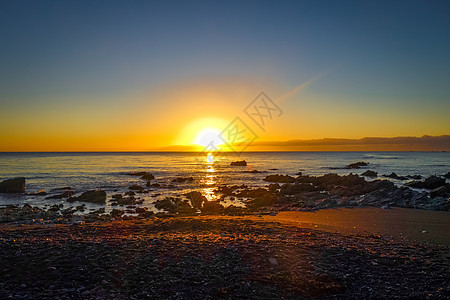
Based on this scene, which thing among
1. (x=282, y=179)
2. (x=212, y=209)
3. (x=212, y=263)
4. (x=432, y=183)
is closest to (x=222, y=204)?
(x=212, y=209)

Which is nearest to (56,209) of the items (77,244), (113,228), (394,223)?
(113,228)

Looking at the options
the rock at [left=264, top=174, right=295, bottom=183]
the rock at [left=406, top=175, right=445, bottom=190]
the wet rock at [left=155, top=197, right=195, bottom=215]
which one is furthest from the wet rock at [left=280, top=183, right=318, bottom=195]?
the rock at [left=406, top=175, right=445, bottom=190]

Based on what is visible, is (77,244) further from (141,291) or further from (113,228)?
(141,291)

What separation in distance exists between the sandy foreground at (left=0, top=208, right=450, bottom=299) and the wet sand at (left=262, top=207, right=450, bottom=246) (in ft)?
0.47

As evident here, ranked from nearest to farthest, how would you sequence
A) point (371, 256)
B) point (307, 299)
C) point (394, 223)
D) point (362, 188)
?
point (307, 299) → point (371, 256) → point (394, 223) → point (362, 188)

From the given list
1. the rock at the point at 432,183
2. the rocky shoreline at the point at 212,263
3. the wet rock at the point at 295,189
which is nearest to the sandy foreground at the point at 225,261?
the rocky shoreline at the point at 212,263

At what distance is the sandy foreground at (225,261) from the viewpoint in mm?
7234

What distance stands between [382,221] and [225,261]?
11573mm

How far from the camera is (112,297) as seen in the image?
6.92 meters

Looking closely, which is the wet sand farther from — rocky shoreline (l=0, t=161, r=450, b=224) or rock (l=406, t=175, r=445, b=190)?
rock (l=406, t=175, r=445, b=190)

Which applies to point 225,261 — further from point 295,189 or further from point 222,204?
point 295,189

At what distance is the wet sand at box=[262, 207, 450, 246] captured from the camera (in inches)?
504

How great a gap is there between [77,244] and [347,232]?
12.8 metres

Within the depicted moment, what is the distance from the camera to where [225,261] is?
9.20 meters
